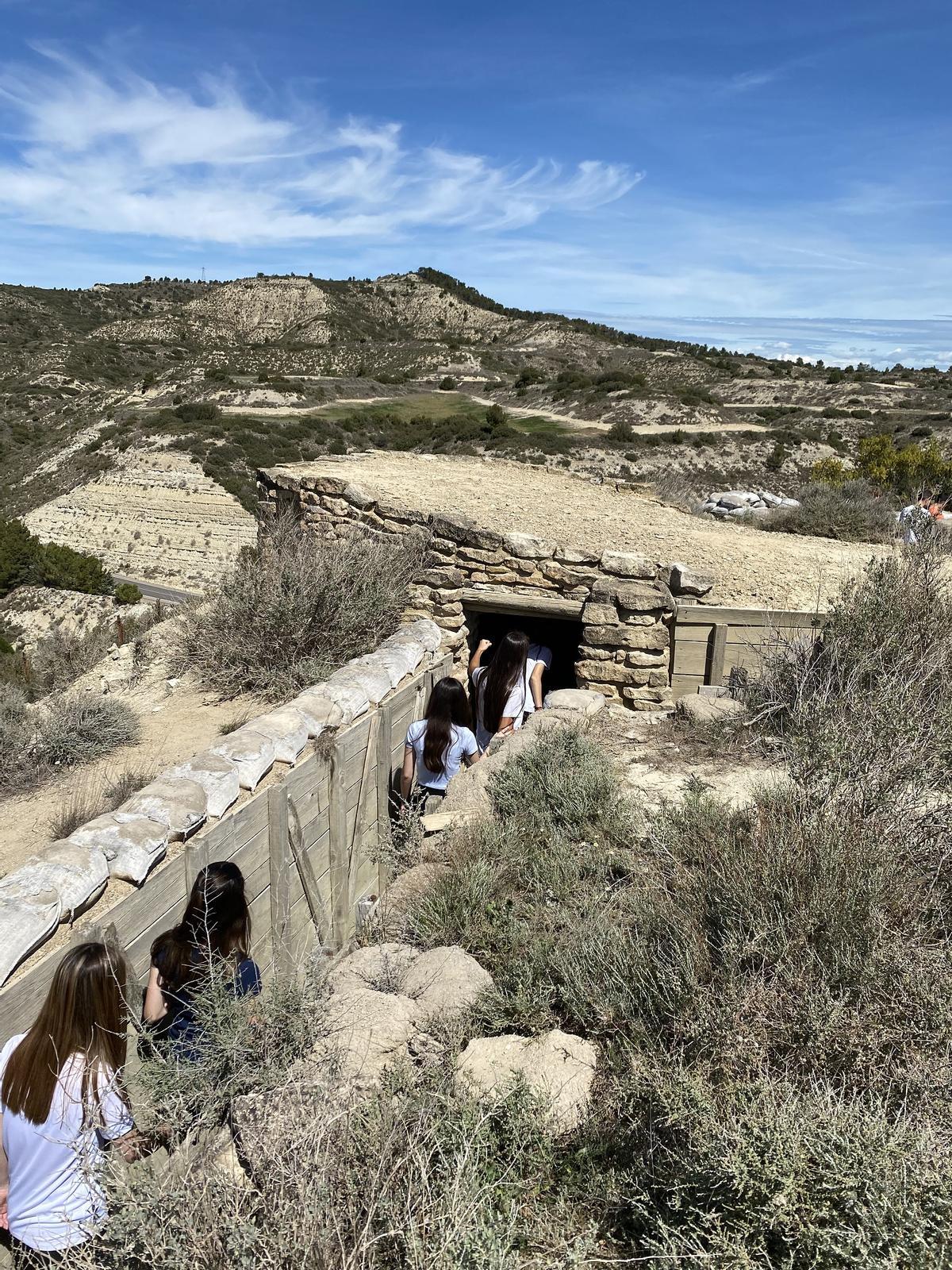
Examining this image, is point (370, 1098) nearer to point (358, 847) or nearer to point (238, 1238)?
point (238, 1238)

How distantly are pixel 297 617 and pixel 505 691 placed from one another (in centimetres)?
210

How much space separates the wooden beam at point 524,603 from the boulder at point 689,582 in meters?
0.88

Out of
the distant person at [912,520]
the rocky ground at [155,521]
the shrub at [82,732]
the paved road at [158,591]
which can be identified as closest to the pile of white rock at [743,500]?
the distant person at [912,520]

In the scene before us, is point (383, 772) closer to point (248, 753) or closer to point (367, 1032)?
point (248, 753)

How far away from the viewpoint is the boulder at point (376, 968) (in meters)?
3.50

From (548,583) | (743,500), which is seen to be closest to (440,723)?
(548,583)

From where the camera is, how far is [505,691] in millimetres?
6129

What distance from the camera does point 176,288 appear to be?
7612 centimetres

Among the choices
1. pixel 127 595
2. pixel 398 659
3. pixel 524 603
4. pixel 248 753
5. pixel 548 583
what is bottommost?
pixel 127 595

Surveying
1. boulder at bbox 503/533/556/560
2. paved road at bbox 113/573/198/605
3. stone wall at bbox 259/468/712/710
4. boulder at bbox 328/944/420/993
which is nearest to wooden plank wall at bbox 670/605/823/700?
stone wall at bbox 259/468/712/710

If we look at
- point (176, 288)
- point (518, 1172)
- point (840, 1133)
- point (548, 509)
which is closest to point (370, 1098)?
point (518, 1172)

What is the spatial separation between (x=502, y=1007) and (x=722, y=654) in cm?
471

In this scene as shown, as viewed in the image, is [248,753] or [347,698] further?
[347,698]

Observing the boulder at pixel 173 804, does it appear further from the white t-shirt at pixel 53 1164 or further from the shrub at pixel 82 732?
the shrub at pixel 82 732
